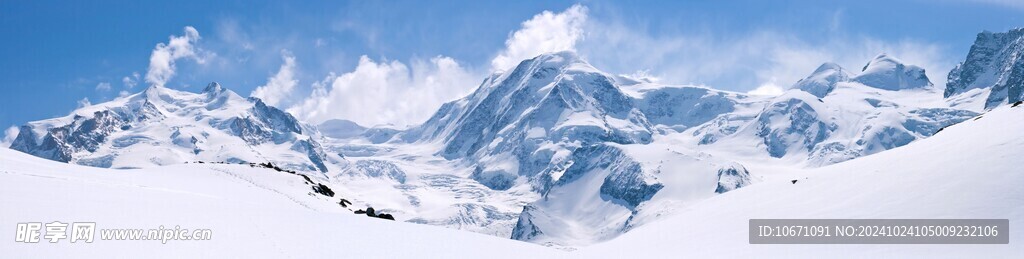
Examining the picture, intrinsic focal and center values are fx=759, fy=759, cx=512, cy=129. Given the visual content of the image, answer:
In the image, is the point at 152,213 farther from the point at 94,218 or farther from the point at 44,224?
the point at 44,224

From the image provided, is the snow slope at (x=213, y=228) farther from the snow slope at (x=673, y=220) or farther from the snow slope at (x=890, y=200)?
the snow slope at (x=890, y=200)

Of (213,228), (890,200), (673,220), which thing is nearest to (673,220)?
(673,220)

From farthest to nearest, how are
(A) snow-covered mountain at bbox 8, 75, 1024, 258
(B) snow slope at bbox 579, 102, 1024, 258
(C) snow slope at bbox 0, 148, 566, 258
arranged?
(B) snow slope at bbox 579, 102, 1024, 258, (A) snow-covered mountain at bbox 8, 75, 1024, 258, (C) snow slope at bbox 0, 148, 566, 258

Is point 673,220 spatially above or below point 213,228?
above

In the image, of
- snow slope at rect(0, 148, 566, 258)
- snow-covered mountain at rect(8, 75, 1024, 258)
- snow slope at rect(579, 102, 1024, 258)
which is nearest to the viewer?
snow slope at rect(0, 148, 566, 258)

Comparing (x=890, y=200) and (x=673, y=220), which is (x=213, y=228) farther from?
(x=890, y=200)

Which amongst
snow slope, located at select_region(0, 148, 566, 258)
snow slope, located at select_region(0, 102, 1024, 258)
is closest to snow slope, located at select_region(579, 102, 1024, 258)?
snow slope, located at select_region(0, 102, 1024, 258)

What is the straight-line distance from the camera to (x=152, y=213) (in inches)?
1038

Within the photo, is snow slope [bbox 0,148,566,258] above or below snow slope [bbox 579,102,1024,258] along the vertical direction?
below

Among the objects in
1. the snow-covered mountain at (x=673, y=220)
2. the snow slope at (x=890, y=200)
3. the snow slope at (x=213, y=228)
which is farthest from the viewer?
the snow slope at (x=890, y=200)

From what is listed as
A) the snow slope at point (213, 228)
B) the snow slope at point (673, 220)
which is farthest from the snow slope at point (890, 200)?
the snow slope at point (213, 228)

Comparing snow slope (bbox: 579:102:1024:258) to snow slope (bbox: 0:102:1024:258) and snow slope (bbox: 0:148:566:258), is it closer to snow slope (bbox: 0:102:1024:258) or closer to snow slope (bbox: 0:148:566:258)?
snow slope (bbox: 0:102:1024:258)

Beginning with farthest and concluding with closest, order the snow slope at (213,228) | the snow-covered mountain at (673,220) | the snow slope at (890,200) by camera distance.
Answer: the snow slope at (890,200) → the snow-covered mountain at (673,220) → the snow slope at (213,228)

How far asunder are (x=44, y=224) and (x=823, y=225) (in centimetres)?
2703
